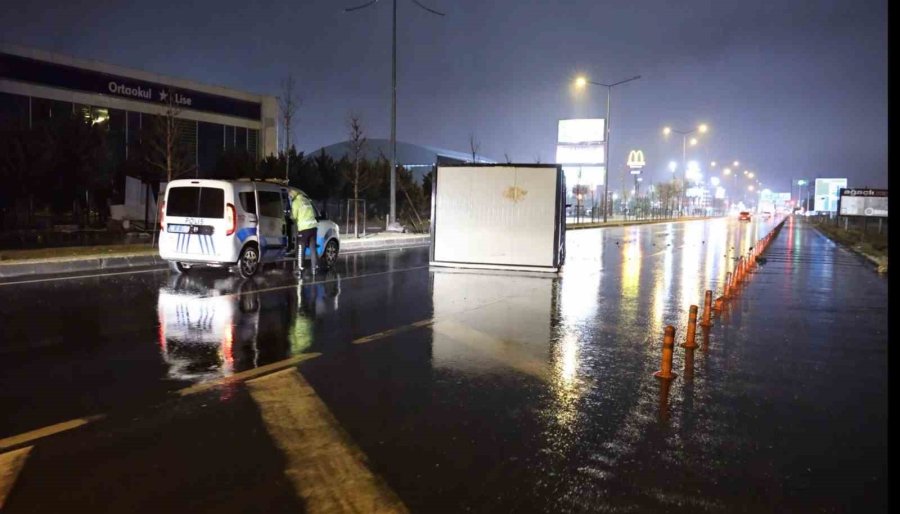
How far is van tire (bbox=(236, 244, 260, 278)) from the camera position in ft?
46.5

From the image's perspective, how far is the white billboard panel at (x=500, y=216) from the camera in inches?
662

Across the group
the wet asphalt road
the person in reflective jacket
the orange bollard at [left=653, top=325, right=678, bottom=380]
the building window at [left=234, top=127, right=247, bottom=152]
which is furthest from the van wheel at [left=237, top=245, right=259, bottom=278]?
the building window at [left=234, top=127, right=247, bottom=152]

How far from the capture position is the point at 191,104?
41688mm

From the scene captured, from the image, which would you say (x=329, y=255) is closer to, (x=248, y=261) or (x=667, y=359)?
(x=248, y=261)

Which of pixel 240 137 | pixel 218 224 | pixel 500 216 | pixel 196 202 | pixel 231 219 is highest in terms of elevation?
pixel 240 137

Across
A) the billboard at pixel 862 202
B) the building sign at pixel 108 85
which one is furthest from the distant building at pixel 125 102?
the billboard at pixel 862 202

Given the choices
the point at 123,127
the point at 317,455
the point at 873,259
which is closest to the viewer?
the point at 317,455

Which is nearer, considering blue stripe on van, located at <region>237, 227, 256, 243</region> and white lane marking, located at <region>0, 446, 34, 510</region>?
white lane marking, located at <region>0, 446, 34, 510</region>

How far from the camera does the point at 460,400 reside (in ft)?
20.1

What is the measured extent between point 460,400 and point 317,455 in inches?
67.3

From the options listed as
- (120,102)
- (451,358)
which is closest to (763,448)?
(451,358)

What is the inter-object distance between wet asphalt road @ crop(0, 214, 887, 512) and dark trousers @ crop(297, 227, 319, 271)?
278 centimetres

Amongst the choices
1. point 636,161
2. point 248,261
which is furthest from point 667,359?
point 636,161

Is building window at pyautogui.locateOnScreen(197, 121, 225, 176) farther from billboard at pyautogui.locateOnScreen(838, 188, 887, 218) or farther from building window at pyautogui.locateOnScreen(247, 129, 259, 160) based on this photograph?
billboard at pyautogui.locateOnScreen(838, 188, 887, 218)
